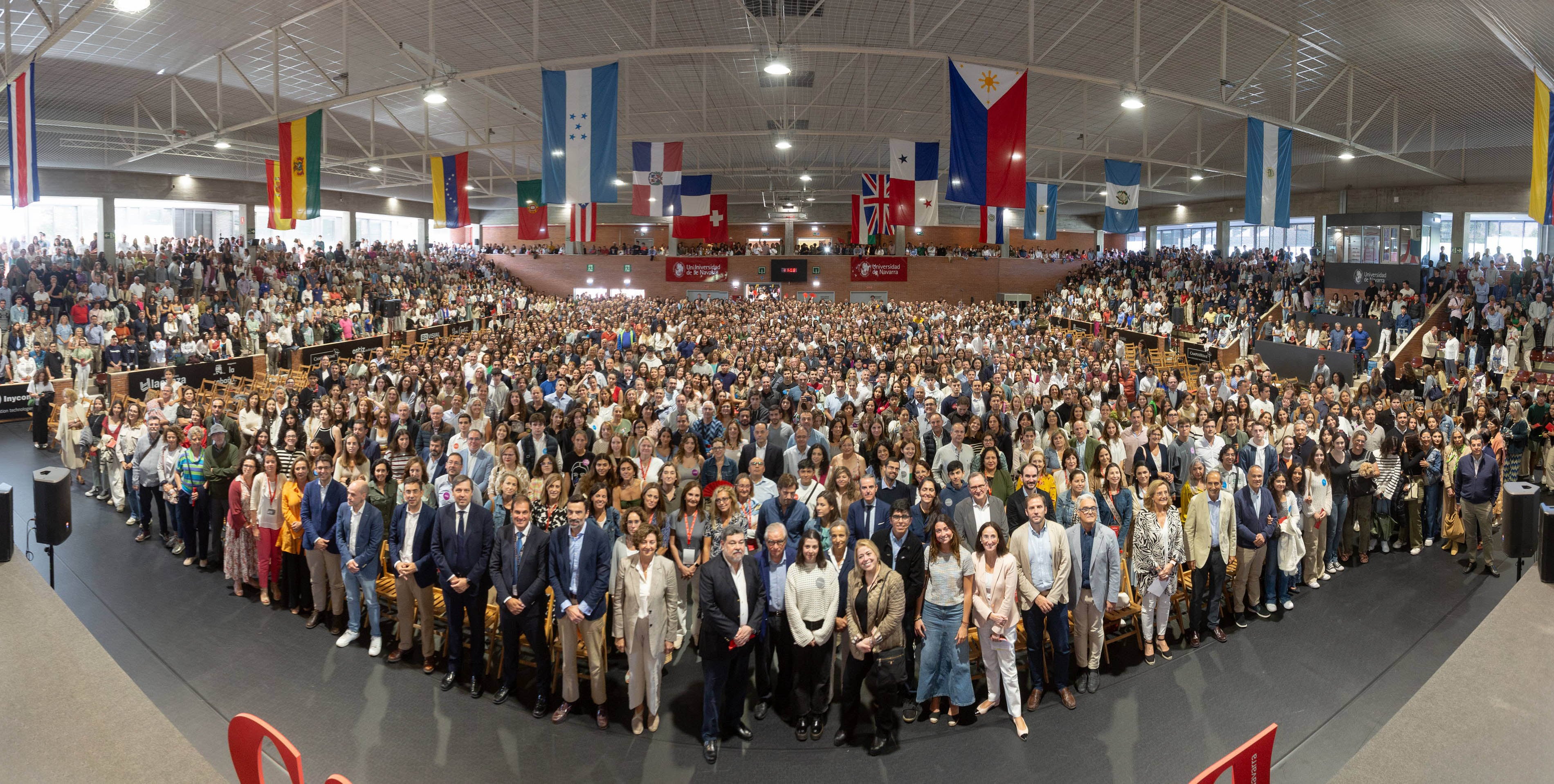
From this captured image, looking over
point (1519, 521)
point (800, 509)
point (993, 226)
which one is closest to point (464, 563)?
point (800, 509)

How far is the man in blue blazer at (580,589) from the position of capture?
531 centimetres

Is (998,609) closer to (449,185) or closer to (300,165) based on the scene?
(300,165)

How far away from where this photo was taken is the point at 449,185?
65.3ft

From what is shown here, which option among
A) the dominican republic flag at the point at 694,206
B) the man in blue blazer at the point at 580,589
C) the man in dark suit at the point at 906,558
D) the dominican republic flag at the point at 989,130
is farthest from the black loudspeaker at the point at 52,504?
the dominican republic flag at the point at 694,206

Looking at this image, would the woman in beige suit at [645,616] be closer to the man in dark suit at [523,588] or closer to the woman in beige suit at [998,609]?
the man in dark suit at [523,588]

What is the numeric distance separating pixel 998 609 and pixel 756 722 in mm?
1809

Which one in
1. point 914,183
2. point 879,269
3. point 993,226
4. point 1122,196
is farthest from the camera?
point 879,269

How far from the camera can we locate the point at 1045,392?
12.7m

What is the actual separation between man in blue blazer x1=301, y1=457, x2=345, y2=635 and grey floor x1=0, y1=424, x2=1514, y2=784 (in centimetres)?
31

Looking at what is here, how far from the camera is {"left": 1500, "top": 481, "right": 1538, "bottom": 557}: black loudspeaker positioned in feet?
19.6

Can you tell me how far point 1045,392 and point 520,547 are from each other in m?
9.40

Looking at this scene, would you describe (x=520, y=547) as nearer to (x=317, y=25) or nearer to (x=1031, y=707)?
(x=1031, y=707)

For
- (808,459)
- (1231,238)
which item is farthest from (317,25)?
(1231,238)

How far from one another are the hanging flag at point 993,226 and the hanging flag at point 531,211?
1233 cm
